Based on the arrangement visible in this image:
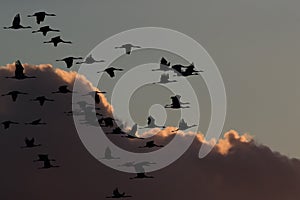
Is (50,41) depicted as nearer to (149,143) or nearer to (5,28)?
(5,28)

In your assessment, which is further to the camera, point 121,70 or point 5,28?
point 121,70

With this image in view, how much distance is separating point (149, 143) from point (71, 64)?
55.5 ft

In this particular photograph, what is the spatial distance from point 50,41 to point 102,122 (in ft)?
60.5

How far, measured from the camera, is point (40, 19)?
17338 cm


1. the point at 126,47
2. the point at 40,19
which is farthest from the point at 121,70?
the point at 40,19

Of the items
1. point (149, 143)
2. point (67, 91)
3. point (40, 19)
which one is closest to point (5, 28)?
point (40, 19)

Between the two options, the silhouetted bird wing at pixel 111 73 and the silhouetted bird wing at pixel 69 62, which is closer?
the silhouetted bird wing at pixel 69 62

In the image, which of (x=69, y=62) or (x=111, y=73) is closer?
(x=69, y=62)

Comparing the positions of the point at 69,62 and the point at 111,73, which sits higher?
the point at 69,62

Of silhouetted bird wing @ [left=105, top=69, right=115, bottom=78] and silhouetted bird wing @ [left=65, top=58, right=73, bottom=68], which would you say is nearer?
silhouetted bird wing @ [left=65, top=58, right=73, bottom=68]

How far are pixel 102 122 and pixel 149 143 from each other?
238 inches

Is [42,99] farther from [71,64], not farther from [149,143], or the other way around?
[149,143]

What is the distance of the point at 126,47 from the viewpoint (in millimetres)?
189250

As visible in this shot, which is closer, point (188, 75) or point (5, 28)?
point (5, 28)
